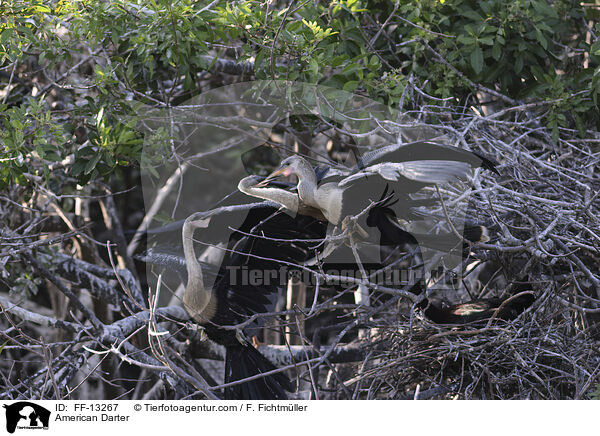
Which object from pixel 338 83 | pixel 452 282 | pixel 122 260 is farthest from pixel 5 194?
pixel 452 282

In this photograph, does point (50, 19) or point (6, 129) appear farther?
point (50, 19)

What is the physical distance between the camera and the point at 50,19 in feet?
9.67

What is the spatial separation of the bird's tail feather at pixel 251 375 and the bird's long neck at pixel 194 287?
0.67 ft

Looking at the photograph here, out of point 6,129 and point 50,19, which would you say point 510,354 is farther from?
point 50,19

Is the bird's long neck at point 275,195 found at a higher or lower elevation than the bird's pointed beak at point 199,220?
higher

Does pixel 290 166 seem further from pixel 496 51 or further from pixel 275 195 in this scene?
pixel 496 51

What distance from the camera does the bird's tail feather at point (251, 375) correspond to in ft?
8.62

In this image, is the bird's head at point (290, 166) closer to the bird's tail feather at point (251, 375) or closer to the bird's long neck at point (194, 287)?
the bird's long neck at point (194, 287)

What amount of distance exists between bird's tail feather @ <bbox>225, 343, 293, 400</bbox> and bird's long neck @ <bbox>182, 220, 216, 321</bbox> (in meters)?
0.20
